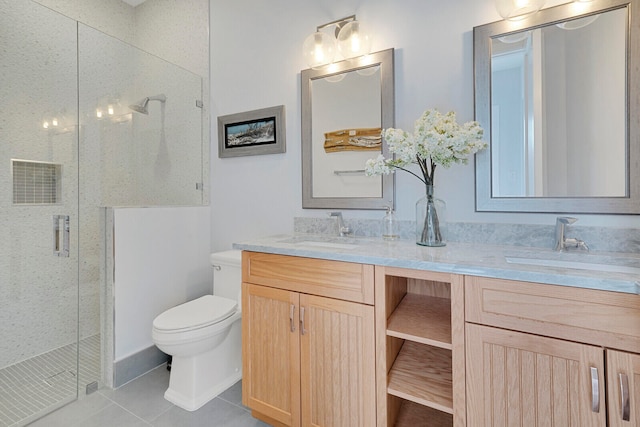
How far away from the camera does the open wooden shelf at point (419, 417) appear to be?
4.28 ft

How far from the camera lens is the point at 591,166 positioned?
125 centimetres

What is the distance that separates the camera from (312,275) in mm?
1295

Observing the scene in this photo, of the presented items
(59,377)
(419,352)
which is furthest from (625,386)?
(59,377)

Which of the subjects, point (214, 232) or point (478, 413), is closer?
point (478, 413)

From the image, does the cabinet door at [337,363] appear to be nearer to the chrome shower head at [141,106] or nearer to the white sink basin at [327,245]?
the white sink basin at [327,245]

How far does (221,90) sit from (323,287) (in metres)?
1.82

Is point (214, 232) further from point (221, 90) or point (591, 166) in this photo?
point (591, 166)

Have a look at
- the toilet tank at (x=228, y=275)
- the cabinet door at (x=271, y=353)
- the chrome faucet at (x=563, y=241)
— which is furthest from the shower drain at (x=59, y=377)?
the chrome faucet at (x=563, y=241)

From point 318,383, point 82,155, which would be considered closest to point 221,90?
point 82,155

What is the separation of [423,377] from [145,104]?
2.57m

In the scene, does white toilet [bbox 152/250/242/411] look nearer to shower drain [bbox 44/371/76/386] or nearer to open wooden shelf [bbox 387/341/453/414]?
shower drain [bbox 44/371/76/386]

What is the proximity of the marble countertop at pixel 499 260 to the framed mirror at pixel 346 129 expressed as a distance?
36 centimetres

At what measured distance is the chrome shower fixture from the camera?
2309 mm

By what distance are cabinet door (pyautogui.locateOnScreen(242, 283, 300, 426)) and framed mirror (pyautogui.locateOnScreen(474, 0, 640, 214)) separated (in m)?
1.05
